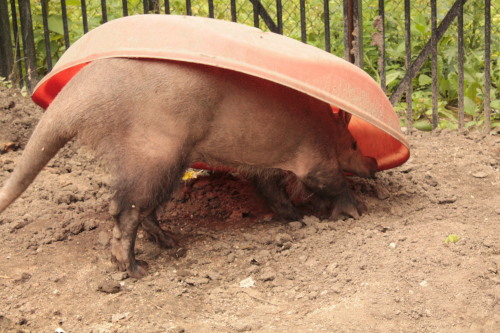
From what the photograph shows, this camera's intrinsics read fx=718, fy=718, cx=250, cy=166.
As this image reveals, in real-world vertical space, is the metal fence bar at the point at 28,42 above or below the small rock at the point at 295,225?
above

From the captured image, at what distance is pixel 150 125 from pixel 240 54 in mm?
588

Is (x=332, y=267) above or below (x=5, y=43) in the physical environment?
below

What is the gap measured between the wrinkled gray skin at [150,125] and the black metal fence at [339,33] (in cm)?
212

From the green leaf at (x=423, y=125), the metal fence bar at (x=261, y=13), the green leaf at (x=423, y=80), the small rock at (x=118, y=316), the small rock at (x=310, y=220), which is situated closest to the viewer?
the small rock at (x=118, y=316)

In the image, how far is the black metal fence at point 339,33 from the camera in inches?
236

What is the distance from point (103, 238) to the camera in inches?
170

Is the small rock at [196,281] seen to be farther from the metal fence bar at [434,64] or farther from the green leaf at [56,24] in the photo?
the green leaf at [56,24]

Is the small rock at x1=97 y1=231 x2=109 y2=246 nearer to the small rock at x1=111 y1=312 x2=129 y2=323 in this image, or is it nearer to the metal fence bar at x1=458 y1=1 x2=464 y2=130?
the small rock at x1=111 y1=312 x2=129 y2=323

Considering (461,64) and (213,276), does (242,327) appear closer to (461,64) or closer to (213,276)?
(213,276)

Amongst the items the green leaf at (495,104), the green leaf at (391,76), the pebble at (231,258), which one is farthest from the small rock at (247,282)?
the green leaf at (495,104)

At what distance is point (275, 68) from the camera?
370 centimetres

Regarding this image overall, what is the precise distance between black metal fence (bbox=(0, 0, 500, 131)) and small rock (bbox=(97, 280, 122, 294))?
3.21 metres

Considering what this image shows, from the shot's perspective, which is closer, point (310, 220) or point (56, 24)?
point (310, 220)

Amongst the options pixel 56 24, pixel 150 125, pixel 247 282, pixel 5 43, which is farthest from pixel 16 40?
pixel 247 282
